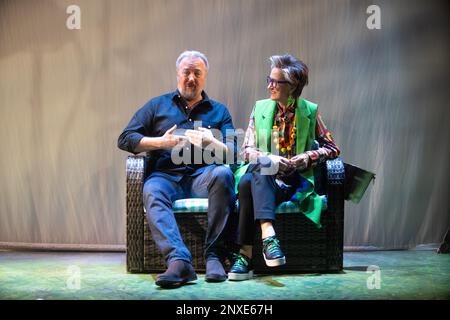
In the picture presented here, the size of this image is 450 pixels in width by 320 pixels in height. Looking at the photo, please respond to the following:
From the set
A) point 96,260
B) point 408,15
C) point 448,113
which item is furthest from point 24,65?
point 448,113

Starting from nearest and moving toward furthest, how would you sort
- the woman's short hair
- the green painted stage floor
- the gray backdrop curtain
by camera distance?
the green painted stage floor
the woman's short hair
the gray backdrop curtain

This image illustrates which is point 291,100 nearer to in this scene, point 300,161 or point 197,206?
point 300,161

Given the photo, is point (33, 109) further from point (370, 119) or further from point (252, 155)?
point (370, 119)

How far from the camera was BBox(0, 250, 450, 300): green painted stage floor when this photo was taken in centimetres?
278

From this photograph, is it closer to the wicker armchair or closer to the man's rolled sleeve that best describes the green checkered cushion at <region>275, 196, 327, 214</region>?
the wicker armchair

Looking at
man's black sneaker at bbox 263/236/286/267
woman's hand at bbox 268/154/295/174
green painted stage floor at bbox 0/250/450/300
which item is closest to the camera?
green painted stage floor at bbox 0/250/450/300

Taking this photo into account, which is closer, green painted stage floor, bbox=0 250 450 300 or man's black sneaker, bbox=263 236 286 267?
Result: green painted stage floor, bbox=0 250 450 300

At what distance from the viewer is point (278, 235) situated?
3311 mm

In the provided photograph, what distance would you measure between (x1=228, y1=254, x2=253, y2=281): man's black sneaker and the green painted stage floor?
52 millimetres

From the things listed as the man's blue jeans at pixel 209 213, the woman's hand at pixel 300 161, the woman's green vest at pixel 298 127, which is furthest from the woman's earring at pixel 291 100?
the man's blue jeans at pixel 209 213

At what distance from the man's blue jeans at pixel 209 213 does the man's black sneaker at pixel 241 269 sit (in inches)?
4.5

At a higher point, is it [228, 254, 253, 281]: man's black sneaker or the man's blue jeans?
the man's blue jeans

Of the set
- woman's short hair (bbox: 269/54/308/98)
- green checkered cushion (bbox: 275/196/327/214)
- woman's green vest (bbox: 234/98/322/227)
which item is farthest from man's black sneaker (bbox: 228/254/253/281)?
woman's short hair (bbox: 269/54/308/98)
